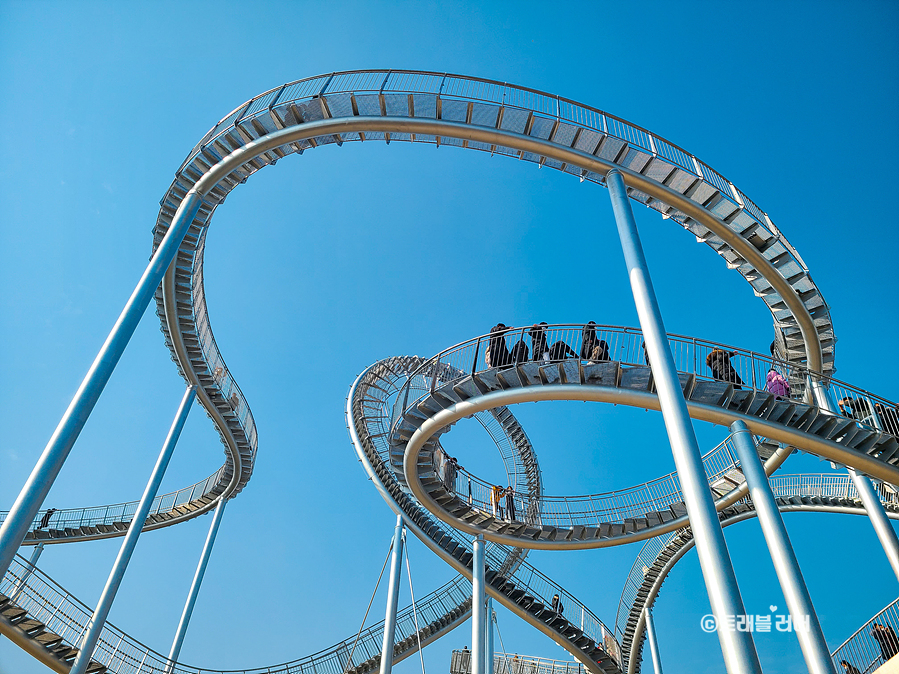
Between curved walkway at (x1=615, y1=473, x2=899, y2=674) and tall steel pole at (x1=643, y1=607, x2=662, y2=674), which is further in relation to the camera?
tall steel pole at (x1=643, y1=607, x2=662, y2=674)

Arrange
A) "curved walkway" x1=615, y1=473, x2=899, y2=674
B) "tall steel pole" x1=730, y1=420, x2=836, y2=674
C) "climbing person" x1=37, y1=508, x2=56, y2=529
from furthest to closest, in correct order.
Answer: "climbing person" x1=37, y1=508, x2=56, y2=529 → "curved walkway" x1=615, y1=473, x2=899, y2=674 → "tall steel pole" x1=730, y1=420, x2=836, y2=674

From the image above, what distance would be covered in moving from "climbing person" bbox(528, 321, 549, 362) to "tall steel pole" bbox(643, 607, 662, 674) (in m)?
13.0

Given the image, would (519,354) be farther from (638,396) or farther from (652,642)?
(652,642)

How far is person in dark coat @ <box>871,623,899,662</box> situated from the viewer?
43.9 feet

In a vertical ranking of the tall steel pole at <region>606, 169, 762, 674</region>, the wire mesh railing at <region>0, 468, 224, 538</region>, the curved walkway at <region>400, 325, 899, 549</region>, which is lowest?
the tall steel pole at <region>606, 169, 762, 674</region>

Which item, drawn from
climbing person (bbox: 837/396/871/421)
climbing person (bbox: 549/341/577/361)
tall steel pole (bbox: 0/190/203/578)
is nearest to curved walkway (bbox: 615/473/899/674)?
climbing person (bbox: 837/396/871/421)

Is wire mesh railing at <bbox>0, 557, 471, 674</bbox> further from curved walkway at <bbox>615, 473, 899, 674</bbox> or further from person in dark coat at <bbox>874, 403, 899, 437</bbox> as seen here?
person in dark coat at <bbox>874, 403, 899, 437</bbox>

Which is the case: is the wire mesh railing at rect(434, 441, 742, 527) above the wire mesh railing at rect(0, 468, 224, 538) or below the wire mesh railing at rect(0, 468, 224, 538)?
below

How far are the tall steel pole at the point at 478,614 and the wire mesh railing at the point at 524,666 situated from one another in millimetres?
7582

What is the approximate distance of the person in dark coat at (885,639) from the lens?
43.9 ft

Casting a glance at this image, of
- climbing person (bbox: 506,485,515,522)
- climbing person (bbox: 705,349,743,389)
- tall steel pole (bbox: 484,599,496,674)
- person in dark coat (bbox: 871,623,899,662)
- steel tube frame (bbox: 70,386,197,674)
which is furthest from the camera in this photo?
tall steel pole (bbox: 484,599,496,674)

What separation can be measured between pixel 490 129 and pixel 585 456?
44164 mm

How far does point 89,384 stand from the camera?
8.32m

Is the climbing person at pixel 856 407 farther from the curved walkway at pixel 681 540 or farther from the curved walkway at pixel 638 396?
the curved walkway at pixel 681 540
